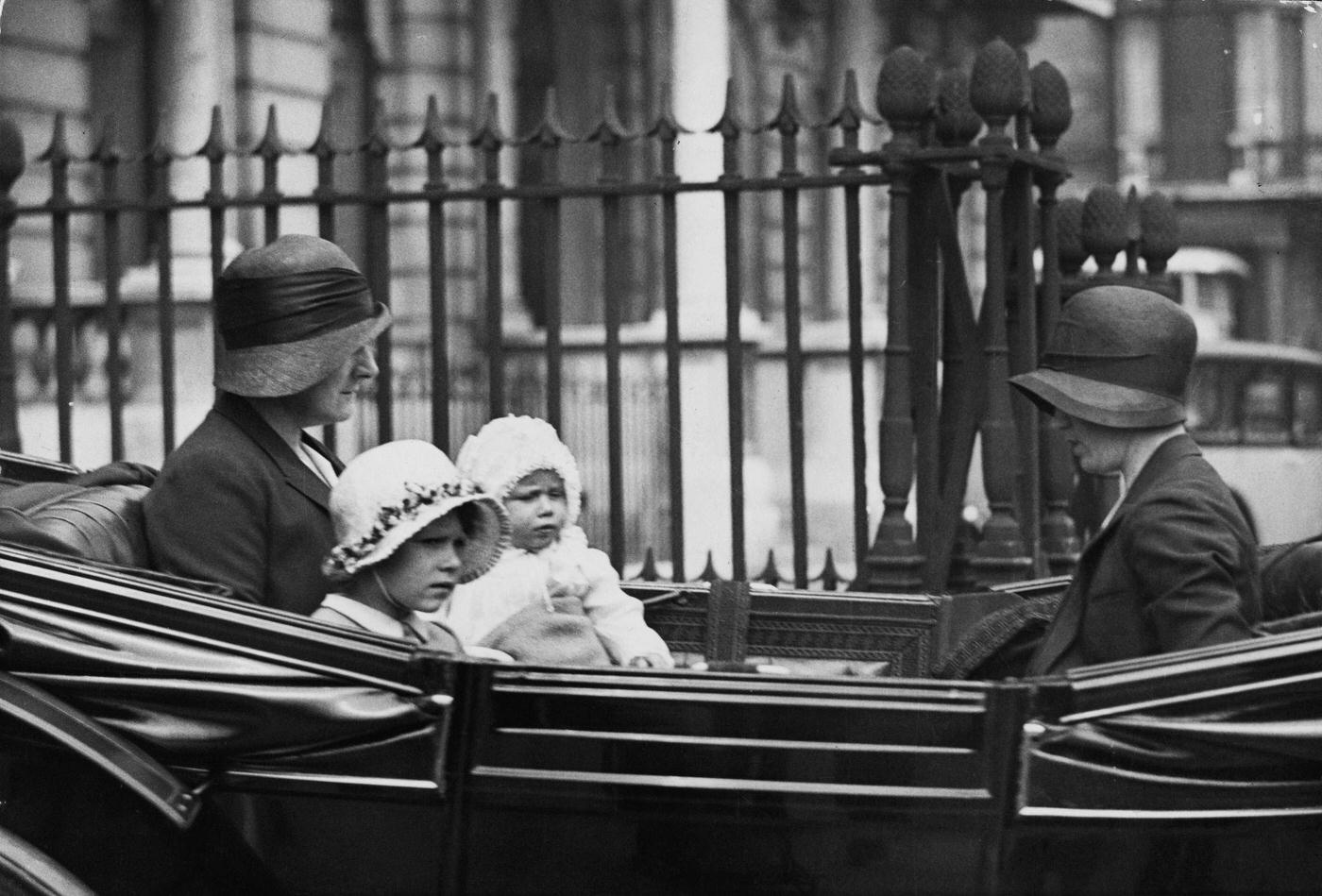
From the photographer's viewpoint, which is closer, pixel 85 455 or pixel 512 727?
pixel 512 727

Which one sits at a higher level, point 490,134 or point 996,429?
point 490,134

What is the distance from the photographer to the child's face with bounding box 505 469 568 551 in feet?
15.0

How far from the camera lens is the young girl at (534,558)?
448 cm

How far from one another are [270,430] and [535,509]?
1.01m

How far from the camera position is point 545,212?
662 cm

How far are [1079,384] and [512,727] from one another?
3.91ft

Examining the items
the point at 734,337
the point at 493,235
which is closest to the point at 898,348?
the point at 734,337

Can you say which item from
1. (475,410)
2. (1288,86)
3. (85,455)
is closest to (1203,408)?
(475,410)

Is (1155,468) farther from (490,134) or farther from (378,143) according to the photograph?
(378,143)

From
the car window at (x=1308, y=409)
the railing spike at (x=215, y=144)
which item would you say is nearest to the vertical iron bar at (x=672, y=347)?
the railing spike at (x=215, y=144)

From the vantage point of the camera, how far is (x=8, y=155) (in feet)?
23.0

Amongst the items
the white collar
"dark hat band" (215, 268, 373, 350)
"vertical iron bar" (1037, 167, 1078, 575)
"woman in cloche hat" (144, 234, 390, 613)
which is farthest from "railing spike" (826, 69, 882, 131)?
the white collar

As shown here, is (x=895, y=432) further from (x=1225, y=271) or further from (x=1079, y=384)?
(x=1225, y=271)

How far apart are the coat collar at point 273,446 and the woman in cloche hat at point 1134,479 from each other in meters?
1.30
